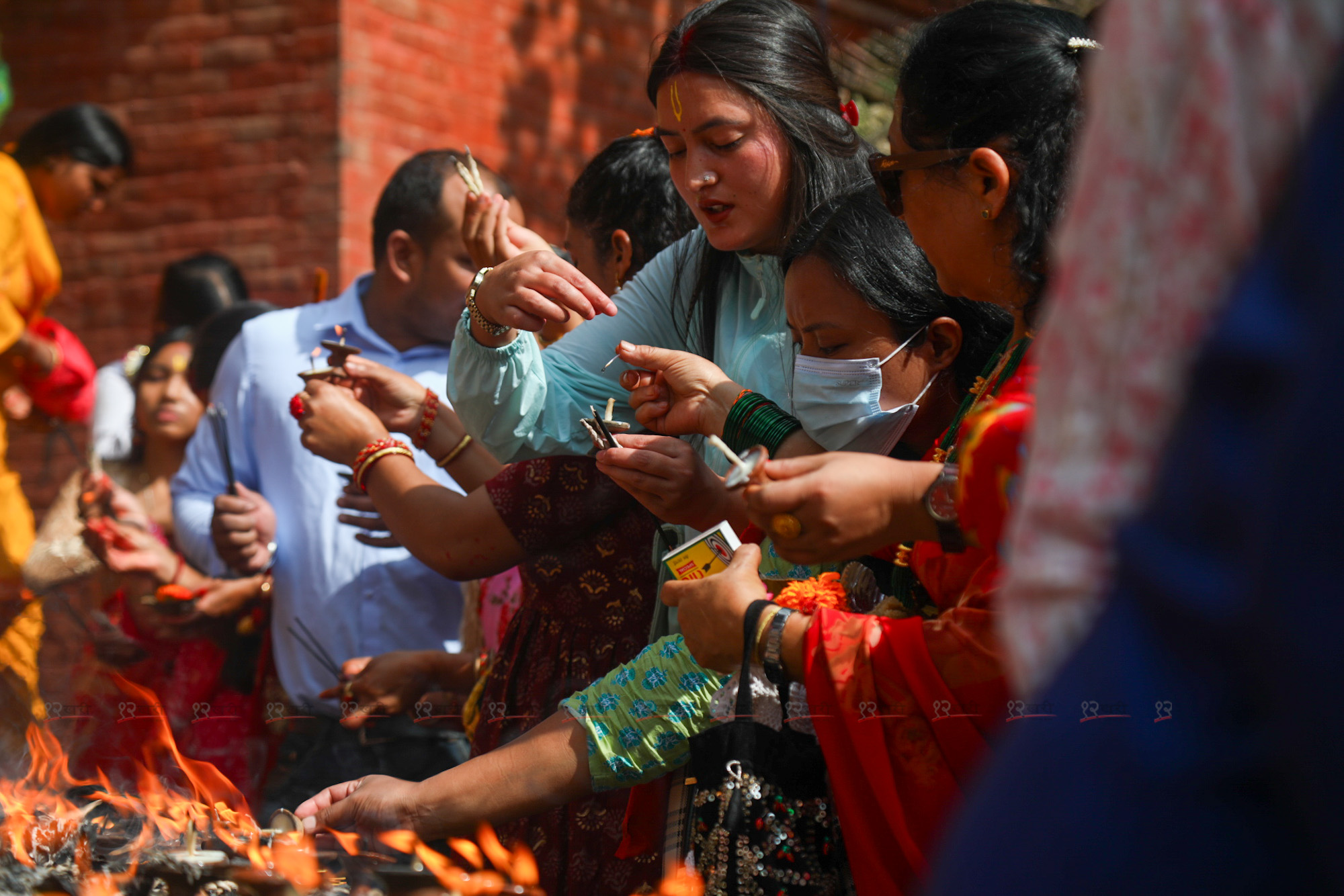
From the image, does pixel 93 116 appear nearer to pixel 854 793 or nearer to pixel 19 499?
pixel 19 499

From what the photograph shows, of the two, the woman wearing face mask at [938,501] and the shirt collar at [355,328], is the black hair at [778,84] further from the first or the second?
the shirt collar at [355,328]

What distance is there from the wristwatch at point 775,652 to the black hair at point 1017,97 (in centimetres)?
58

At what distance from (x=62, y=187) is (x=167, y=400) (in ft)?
3.62

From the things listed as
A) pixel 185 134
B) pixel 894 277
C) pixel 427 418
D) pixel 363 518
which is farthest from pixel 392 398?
pixel 185 134

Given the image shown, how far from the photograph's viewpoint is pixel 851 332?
7.05ft

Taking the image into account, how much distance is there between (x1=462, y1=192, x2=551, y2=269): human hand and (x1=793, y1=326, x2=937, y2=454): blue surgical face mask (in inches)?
39.4

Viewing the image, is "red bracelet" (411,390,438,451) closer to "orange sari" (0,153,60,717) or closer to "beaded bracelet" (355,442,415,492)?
"beaded bracelet" (355,442,415,492)

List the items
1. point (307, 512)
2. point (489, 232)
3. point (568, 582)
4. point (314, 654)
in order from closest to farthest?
point (568, 582) → point (489, 232) → point (314, 654) → point (307, 512)

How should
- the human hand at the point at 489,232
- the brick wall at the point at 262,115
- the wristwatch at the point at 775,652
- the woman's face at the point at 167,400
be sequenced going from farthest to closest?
the brick wall at the point at 262,115
the woman's face at the point at 167,400
the human hand at the point at 489,232
the wristwatch at the point at 775,652

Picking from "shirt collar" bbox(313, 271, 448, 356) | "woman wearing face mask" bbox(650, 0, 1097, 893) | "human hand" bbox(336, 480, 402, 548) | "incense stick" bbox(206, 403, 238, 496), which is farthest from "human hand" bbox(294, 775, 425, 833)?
"shirt collar" bbox(313, 271, 448, 356)

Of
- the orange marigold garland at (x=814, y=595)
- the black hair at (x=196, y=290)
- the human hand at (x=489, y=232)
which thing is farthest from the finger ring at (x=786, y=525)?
the black hair at (x=196, y=290)

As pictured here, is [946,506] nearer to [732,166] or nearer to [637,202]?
[732,166]

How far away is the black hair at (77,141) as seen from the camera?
15.7 ft

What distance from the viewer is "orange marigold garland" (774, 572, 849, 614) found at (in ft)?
6.43
